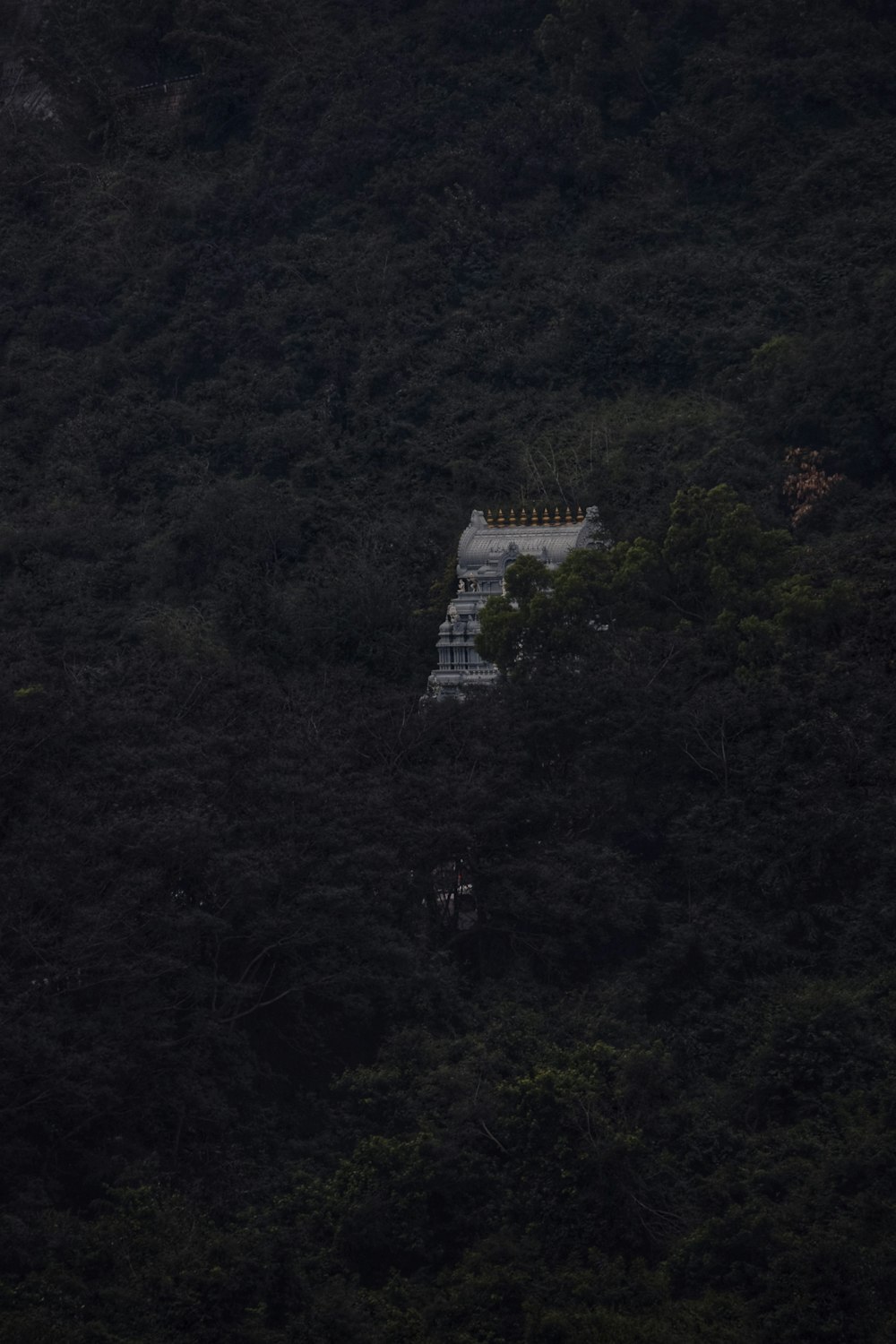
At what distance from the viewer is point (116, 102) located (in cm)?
4156

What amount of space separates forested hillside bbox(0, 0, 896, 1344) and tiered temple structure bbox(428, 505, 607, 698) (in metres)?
0.73

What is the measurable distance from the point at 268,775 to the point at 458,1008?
11.4ft

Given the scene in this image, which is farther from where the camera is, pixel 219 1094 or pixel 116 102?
pixel 116 102

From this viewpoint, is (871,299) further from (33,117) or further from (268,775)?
(33,117)

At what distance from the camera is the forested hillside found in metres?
18.4

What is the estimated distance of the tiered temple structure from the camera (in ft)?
86.1

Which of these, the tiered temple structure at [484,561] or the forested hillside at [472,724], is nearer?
the forested hillside at [472,724]

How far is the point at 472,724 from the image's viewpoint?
23.2 metres

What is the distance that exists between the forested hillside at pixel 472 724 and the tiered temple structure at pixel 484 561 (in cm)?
73

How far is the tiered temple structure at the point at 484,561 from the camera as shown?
86.1 ft

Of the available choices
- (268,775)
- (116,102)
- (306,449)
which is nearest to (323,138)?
(116,102)

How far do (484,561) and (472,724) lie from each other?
5152 millimetres

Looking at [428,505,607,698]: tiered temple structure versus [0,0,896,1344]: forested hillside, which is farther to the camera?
[428,505,607,698]: tiered temple structure

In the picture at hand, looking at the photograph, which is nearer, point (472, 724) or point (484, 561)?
point (472, 724)
